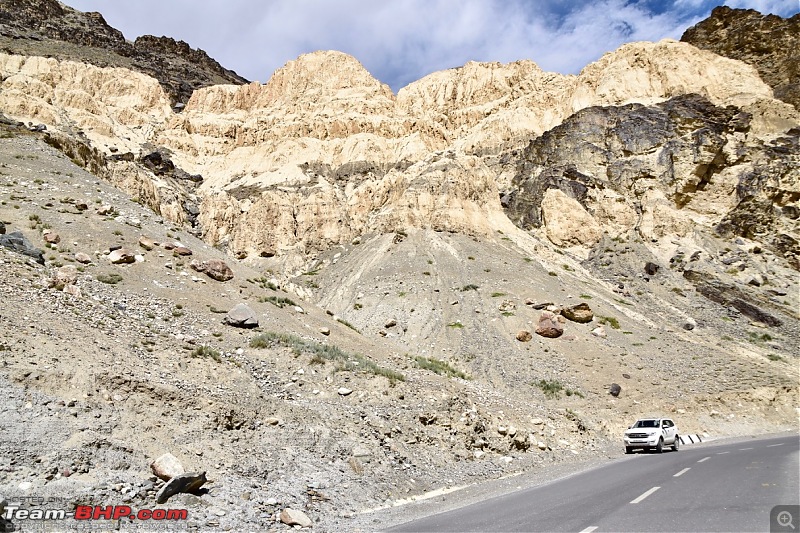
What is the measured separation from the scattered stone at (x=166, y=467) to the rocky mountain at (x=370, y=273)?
0.07 m

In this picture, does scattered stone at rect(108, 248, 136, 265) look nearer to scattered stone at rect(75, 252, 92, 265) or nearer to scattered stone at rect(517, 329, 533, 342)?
scattered stone at rect(75, 252, 92, 265)

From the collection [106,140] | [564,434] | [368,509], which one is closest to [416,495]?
[368,509]

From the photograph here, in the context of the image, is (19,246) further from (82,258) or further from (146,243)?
(146,243)

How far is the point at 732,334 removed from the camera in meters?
39.6

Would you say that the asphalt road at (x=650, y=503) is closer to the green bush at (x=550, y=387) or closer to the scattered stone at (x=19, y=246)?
the scattered stone at (x=19, y=246)

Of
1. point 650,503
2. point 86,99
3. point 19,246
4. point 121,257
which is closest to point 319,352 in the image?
point 121,257

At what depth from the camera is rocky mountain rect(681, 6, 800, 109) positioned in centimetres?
6506

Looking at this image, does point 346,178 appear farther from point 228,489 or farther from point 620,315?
point 228,489

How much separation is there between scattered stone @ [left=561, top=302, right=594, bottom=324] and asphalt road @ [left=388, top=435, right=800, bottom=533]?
74.4 feet

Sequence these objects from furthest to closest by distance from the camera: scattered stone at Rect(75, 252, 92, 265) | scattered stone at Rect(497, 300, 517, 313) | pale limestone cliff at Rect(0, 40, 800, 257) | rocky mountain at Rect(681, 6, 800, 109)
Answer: rocky mountain at Rect(681, 6, 800, 109), pale limestone cliff at Rect(0, 40, 800, 257), scattered stone at Rect(497, 300, 517, 313), scattered stone at Rect(75, 252, 92, 265)

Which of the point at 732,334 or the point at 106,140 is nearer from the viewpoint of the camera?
the point at 732,334

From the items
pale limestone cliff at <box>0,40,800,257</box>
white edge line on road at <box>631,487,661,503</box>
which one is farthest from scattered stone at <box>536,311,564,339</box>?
white edge line on road at <box>631,487,661,503</box>

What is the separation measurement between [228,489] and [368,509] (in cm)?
282

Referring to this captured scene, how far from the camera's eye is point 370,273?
44.1 metres
